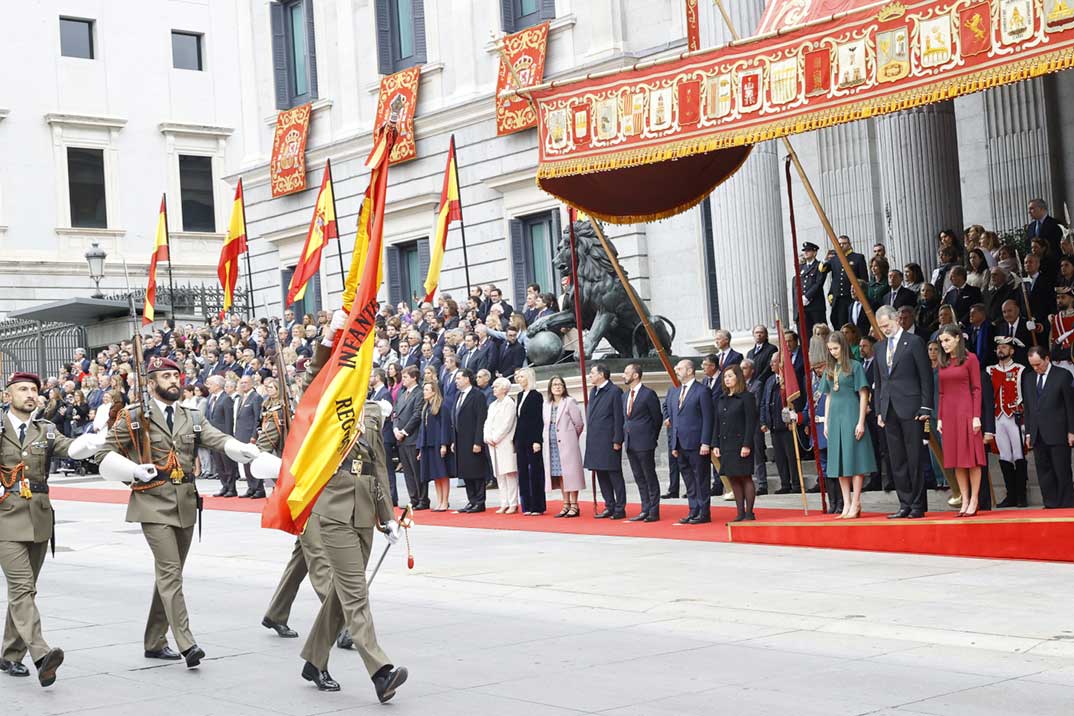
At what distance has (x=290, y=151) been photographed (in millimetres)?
34656

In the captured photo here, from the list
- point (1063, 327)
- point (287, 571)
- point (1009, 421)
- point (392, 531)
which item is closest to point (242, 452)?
point (392, 531)

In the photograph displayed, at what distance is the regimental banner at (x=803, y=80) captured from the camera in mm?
11070

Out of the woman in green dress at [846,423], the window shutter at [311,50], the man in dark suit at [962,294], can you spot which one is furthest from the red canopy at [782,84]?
the window shutter at [311,50]

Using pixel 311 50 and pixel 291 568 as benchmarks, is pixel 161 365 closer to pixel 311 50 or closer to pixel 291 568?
pixel 291 568

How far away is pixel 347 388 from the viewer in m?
8.04

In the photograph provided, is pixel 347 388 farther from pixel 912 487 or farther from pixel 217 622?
pixel 912 487

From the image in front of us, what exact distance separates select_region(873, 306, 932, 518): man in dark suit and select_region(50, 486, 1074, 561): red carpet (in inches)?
13.1

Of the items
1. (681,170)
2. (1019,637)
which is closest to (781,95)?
(681,170)

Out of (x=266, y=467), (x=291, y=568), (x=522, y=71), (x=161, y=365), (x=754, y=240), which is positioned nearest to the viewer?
(x=266, y=467)

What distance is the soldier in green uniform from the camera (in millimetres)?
8859

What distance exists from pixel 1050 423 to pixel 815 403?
2788 mm

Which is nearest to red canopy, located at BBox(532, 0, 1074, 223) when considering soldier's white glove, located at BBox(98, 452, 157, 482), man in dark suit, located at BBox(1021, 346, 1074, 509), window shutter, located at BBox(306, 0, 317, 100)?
man in dark suit, located at BBox(1021, 346, 1074, 509)

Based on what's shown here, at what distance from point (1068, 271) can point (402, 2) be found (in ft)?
67.4

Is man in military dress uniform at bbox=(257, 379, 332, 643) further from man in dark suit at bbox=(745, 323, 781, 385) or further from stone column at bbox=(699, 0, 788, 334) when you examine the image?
stone column at bbox=(699, 0, 788, 334)
